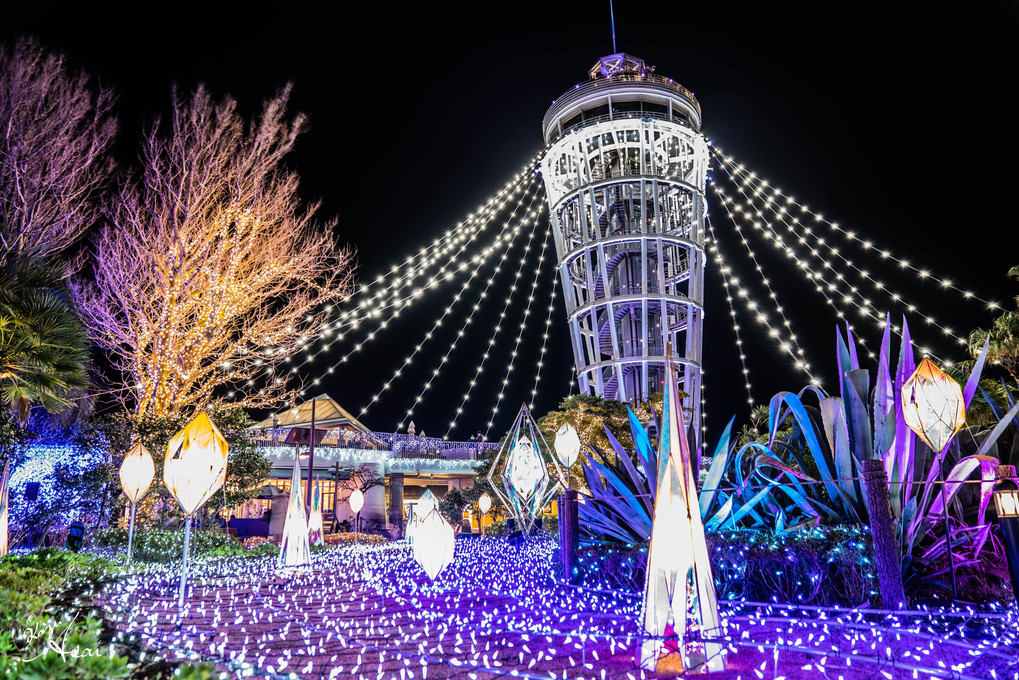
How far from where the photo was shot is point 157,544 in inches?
488

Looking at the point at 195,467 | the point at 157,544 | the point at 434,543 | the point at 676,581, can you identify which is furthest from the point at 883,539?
the point at 157,544

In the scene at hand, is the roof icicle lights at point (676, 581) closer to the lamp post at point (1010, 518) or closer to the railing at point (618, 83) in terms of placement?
the lamp post at point (1010, 518)

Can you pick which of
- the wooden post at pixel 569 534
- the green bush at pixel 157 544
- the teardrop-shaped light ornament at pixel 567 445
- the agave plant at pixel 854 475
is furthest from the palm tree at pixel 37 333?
the agave plant at pixel 854 475

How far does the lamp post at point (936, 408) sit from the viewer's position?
5.48 meters

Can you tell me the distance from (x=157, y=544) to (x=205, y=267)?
231 inches

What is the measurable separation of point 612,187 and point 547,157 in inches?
141

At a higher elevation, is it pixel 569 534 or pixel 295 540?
pixel 569 534

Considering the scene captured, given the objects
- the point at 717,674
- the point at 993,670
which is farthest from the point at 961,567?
the point at 717,674

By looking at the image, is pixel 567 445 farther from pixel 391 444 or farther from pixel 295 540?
pixel 391 444

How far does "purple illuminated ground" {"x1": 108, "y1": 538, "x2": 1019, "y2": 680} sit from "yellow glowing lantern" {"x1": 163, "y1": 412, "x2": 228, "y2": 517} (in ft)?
3.91

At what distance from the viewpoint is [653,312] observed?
28547mm

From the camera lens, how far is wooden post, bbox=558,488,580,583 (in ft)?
25.0

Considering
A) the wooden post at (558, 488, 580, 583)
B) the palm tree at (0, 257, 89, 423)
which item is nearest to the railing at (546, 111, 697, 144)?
the palm tree at (0, 257, 89, 423)

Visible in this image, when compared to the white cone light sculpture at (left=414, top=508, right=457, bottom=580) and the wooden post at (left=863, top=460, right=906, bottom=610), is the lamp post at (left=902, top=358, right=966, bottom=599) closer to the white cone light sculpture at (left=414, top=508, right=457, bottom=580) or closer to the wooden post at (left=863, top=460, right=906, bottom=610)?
the wooden post at (left=863, top=460, right=906, bottom=610)
